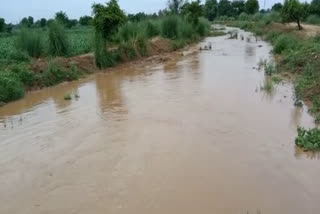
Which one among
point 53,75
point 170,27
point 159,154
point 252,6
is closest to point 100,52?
point 53,75

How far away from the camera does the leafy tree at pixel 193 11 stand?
3253 cm

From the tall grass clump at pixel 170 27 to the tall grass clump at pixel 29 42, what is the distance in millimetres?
11218

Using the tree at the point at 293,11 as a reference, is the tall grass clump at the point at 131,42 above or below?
below

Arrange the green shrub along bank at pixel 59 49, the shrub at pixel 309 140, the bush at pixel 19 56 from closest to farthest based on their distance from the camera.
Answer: the shrub at pixel 309 140 → the green shrub along bank at pixel 59 49 → the bush at pixel 19 56

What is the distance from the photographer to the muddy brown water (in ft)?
17.4

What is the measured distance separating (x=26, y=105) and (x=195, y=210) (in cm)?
768

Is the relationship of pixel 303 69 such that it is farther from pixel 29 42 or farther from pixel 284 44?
pixel 29 42

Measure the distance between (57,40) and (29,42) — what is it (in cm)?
118

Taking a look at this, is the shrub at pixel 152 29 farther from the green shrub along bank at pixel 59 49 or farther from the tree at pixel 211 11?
the tree at pixel 211 11

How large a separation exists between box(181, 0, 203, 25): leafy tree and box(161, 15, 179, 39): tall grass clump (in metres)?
6.72

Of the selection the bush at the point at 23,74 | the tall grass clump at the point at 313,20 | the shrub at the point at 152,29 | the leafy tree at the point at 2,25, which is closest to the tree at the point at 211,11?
the tall grass clump at the point at 313,20

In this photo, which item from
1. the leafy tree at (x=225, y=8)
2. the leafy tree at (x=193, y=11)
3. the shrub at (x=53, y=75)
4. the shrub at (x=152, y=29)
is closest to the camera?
the shrub at (x=53, y=75)

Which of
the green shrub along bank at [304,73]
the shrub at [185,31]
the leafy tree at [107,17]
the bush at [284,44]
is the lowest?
the green shrub along bank at [304,73]

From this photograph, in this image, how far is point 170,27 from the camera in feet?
84.1
